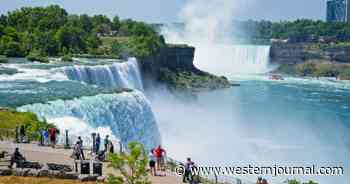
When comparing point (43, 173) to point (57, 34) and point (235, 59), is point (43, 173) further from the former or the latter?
point (235, 59)

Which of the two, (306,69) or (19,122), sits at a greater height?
(306,69)

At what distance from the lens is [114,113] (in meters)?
30.3

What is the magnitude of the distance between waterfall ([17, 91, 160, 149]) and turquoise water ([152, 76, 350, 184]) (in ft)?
11.4

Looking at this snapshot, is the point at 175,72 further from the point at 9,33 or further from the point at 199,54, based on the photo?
the point at 199,54

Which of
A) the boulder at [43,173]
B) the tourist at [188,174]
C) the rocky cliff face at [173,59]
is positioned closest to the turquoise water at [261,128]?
the rocky cliff face at [173,59]

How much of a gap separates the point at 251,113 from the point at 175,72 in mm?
23440

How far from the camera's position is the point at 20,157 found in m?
16.2

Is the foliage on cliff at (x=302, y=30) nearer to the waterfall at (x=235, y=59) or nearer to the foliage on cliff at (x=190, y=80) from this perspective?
the waterfall at (x=235, y=59)

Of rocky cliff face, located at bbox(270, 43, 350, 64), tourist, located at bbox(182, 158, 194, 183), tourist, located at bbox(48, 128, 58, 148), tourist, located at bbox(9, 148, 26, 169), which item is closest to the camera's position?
tourist, located at bbox(9, 148, 26, 169)

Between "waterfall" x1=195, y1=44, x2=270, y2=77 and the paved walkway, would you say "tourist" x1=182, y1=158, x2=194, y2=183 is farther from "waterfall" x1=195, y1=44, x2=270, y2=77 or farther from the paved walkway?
"waterfall" x1=195, y1=44, x2=270, y2=77

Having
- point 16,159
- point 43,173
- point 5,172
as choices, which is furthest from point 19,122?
point 43,173

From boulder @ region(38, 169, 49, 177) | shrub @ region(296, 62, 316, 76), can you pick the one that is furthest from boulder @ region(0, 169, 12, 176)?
shrub @ region(296, 62, 316, 76)

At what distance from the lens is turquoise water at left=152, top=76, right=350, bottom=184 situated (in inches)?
1454

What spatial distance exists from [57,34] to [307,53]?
7186 centimetres
